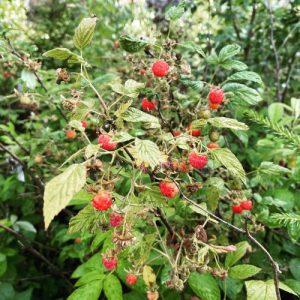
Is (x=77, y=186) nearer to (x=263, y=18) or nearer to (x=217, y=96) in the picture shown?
(x=217, y=96)

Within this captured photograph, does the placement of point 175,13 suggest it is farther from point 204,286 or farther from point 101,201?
point 204,286

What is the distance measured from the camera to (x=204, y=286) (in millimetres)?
1122

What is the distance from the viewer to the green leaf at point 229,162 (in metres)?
0.86

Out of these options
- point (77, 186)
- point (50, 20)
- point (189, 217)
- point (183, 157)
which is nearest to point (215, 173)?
point (189, 217)

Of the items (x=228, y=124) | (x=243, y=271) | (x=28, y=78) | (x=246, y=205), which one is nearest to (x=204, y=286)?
(x=243, y=271)

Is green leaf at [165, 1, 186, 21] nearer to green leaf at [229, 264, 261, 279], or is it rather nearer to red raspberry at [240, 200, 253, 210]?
red raspberry at [240, 200, 253, 210]

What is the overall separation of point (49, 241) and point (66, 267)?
0.58 feet

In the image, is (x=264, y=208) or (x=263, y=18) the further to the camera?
(x=263, y=18)

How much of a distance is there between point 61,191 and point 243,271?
64 cm

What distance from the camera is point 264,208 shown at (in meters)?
1.20

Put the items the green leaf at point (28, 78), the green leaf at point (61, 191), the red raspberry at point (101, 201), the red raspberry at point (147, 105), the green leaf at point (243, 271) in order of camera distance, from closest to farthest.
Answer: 1. the green leaf at point (61, 191)
2. the red raspberry at point (101, 201)
3. the green leaf at point (243, 271)
4. the red raspberry at point (147, 105)
5. the green leaf at point (28, 78)

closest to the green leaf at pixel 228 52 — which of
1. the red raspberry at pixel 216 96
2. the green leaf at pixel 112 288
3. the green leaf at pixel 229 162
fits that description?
the red raspberry at pixel 216 96

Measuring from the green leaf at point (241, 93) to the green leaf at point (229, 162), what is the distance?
30 cm

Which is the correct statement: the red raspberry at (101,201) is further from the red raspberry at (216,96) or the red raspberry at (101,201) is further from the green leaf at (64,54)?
the red raspberry at (216,96)
